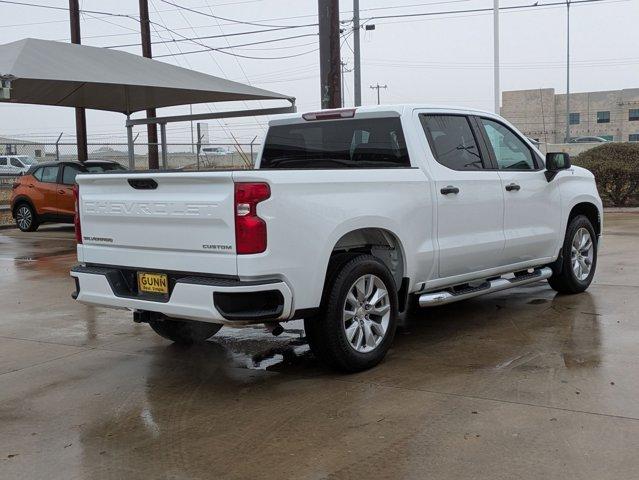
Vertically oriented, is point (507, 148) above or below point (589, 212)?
above

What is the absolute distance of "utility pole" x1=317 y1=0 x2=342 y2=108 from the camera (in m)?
13.1

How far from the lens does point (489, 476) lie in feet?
11.5

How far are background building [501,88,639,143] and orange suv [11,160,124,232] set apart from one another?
68.7 meters

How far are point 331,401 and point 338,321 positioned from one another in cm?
60

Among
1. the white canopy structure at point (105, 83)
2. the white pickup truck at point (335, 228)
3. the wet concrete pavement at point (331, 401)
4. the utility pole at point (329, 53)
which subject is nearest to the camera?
the wet concrete pavement at point (331, 401)

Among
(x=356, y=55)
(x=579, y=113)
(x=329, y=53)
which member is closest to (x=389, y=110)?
(x=329, y=53)

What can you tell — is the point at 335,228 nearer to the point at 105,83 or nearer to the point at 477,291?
the point at 477,291

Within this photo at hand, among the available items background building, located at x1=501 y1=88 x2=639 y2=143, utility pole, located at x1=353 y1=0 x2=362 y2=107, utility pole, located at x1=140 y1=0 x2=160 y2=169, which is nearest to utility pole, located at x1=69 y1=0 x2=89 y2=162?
utility pole, located at x1=140 y1=0 x2=160 y2=169

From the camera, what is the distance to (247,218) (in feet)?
14.7

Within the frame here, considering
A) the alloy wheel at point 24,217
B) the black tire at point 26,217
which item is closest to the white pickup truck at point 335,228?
the black tire at point 26,217

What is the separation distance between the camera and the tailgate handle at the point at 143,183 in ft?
16.2

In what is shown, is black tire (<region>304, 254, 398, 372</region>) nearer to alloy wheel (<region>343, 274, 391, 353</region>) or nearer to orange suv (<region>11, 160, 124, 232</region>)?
alloy wheel (<region>343, 274, 391, 353</region>)

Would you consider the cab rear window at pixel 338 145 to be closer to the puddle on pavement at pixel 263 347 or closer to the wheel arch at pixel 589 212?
the puddle on pavement at pixel 263 347

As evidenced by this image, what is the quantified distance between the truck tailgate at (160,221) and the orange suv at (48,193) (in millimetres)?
11265
